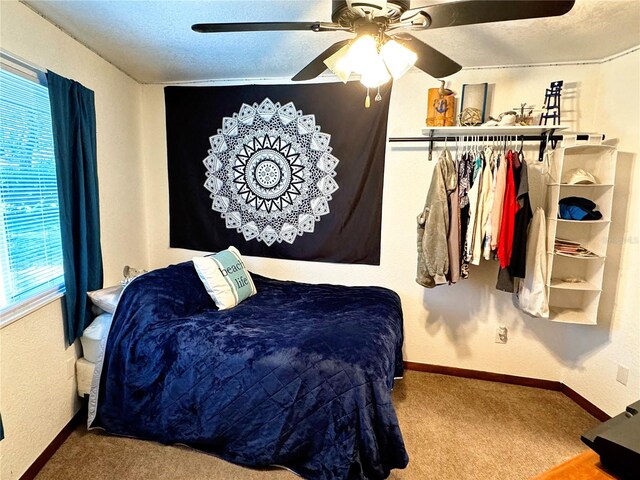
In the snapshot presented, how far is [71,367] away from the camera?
2100mm

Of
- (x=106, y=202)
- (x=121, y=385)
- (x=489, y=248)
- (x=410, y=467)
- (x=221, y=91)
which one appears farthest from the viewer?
(x=221, y=91)

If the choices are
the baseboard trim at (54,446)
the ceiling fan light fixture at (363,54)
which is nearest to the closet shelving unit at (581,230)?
the ceiling fan light fixture at (363,54)

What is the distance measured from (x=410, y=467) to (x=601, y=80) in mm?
2801

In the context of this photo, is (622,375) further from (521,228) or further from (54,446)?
(54,446)

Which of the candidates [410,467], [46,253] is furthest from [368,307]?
[46,253]

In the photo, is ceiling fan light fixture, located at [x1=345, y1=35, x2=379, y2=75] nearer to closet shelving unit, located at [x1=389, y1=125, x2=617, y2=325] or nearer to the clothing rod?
closet shelving unit, located at [x1=389, y1=125, x2=617, y2=325]

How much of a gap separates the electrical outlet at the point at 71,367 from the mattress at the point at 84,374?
2 cm

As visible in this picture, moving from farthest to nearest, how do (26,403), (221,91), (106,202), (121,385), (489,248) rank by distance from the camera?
(221,91) < (106,202) < (489,248) < (121,385) < (26,403)

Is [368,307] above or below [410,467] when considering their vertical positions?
above

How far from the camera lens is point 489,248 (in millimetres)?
2289

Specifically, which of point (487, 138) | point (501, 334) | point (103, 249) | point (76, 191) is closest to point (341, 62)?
point (487, 138)

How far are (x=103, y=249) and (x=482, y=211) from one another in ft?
8.67

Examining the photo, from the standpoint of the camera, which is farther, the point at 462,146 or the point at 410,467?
the point at 462,146

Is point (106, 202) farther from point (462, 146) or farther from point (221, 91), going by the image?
point (462, 146)
